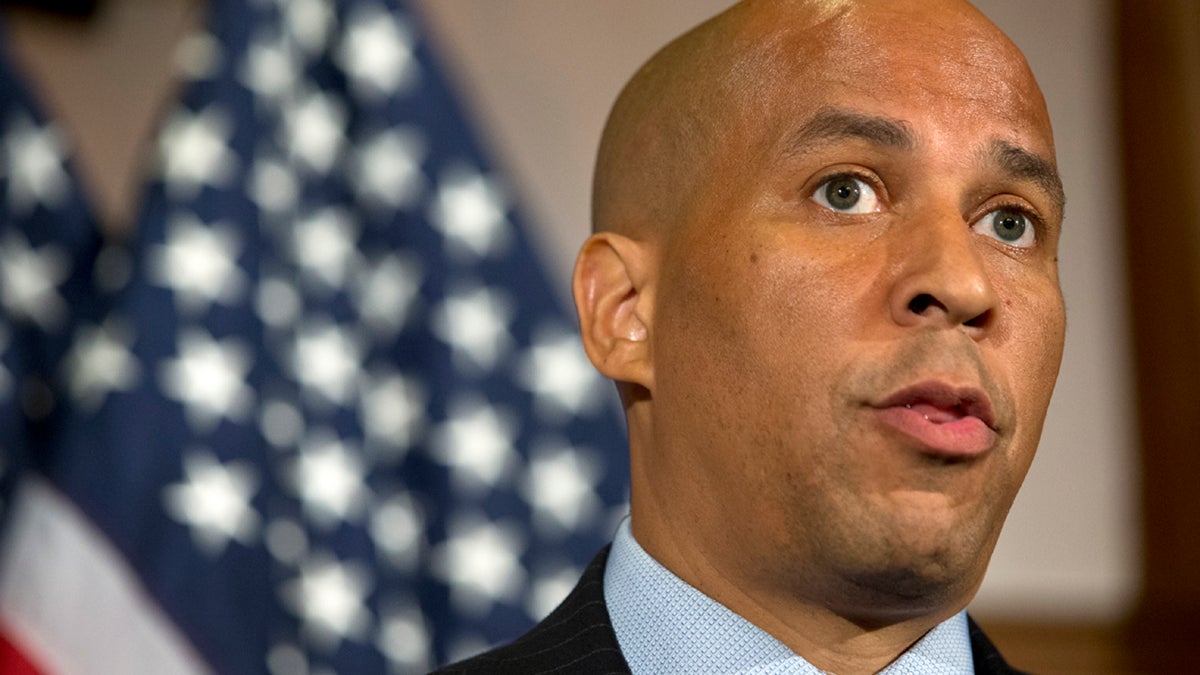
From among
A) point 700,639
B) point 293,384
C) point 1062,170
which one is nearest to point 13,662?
point 293,384

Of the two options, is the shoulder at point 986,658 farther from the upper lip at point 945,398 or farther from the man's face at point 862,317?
the upper lip at point 945,398

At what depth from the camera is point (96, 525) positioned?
307 centimetres

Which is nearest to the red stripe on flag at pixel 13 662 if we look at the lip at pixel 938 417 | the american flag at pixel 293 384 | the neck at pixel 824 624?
the american flag at pixel 293 384

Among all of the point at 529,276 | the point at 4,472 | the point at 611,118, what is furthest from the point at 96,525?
the point at 611,118

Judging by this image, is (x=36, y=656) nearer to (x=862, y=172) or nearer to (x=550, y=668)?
(x=550, y=668)

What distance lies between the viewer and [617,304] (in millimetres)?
1693

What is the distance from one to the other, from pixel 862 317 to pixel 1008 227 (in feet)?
0.88

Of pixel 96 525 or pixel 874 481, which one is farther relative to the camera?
pixel 96 525

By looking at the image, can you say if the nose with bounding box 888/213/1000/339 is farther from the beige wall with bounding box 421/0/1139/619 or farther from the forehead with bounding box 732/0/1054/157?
the beige wall with bounding box 421/0/1139/619

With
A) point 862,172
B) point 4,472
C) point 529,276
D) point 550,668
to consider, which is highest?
point 529,276

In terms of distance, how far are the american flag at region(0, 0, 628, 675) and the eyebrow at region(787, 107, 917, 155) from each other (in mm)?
2031

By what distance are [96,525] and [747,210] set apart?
2.13m

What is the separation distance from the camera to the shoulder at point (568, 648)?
1.49 m

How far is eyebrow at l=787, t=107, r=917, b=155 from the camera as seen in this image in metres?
1.45
